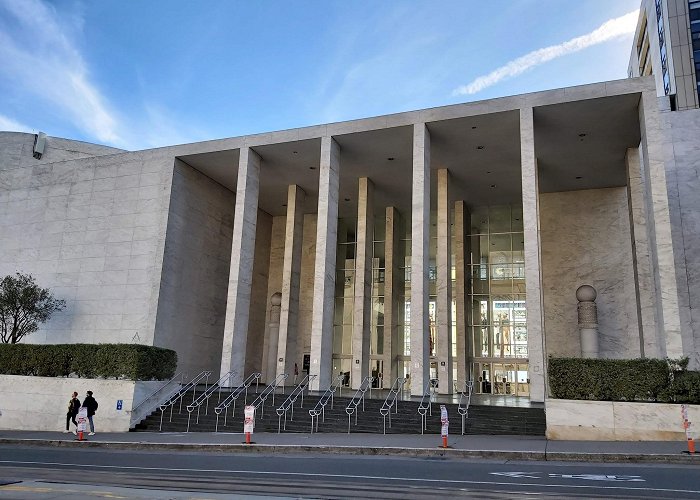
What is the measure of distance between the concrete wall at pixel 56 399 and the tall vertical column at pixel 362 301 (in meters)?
9.41

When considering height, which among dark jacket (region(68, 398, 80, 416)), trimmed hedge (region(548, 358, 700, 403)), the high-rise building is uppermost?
the high-rise building

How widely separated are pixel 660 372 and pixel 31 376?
63.0 feet

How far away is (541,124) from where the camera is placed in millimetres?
21328

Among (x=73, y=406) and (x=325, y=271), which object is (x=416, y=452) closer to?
(x=73, y=406)

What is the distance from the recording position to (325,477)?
28.2 ft

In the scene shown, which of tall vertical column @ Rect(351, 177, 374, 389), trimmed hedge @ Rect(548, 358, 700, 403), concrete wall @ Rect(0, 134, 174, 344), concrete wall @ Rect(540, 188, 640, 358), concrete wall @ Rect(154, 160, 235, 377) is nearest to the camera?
trimmed hedge @ Rect(548, 358, 700, 403)

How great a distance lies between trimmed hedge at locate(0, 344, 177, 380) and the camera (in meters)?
17.9

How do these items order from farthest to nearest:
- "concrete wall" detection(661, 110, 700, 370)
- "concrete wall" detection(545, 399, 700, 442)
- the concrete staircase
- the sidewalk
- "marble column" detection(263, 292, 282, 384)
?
1. "marble column" detection(263, 292, 282, 384)
2. "concrete wall" detection(661, 110, 700, 370)
3. the concrete staircase
4. "concrete wall" detection(545, 399, 700, 442)
5. the sidewalk

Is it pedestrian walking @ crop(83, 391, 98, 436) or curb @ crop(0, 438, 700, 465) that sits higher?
pedestrian walking @ crop(83, 391, 98, 436)

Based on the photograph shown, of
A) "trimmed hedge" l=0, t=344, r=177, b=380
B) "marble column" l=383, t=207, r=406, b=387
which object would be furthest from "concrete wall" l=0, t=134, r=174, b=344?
"marble column" l=383, t=207, r=406, b=387

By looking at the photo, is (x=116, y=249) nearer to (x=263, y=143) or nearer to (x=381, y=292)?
(x=263, y=143)

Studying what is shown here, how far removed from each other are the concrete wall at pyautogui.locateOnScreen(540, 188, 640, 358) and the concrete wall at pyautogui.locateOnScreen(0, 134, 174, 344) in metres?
18.3

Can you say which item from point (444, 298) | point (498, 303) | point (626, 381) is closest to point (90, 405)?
point (444, 298)

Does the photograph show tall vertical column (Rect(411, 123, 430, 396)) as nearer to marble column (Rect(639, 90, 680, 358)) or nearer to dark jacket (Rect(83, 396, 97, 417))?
marble column (Rect(639, 90, 680, 358))
